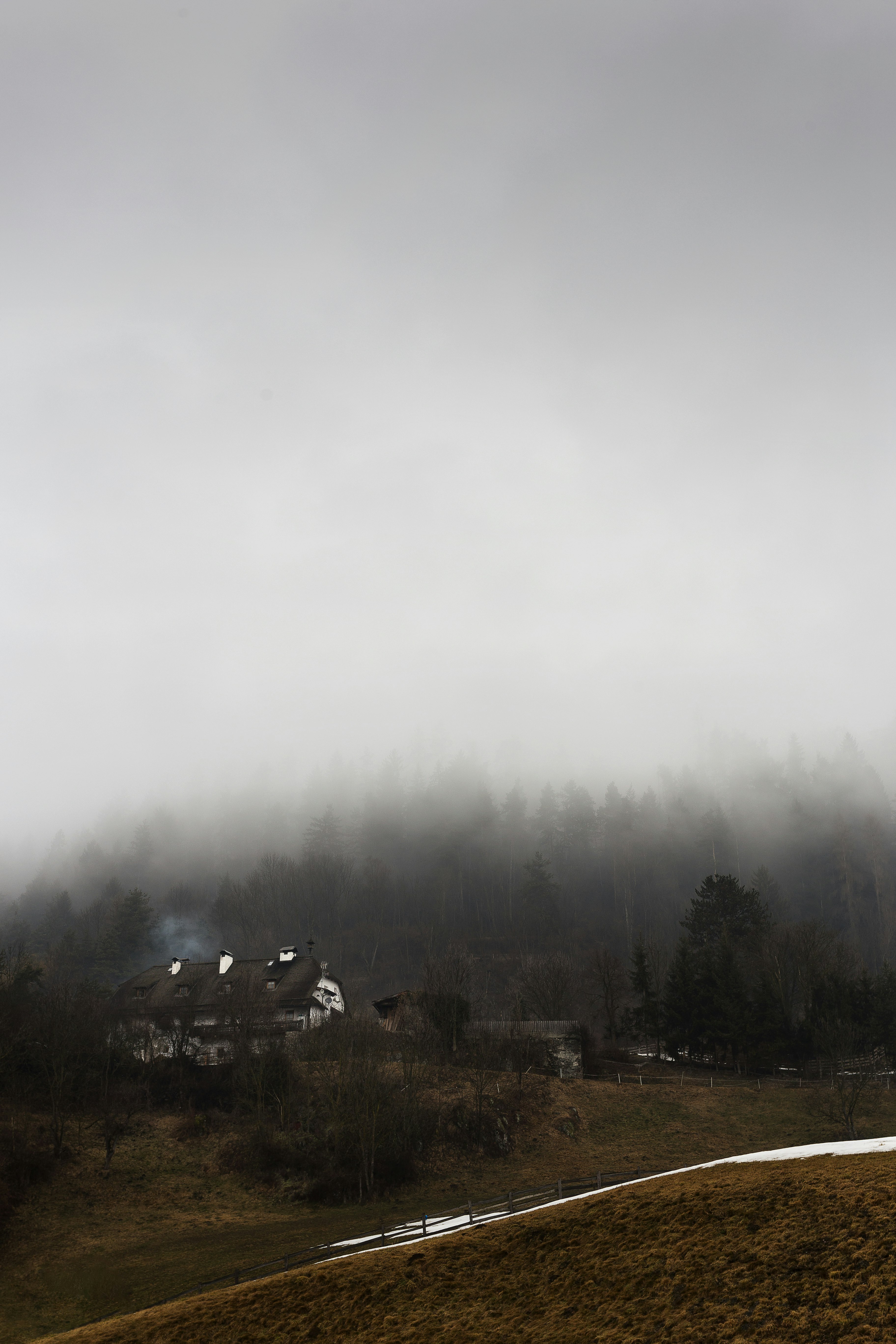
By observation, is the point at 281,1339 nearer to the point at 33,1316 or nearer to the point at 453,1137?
the point at 33,1316

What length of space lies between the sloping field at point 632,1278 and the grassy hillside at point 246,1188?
10.1 feet

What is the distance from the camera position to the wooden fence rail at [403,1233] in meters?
25.0

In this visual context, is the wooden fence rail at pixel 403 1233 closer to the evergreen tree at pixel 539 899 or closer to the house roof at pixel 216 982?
the house roof at pixel 216 982

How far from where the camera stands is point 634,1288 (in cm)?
1448

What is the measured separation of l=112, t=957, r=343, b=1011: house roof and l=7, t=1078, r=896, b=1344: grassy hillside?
794 inches

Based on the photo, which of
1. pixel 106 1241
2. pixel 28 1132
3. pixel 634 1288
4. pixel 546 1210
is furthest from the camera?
pixel 28 1132

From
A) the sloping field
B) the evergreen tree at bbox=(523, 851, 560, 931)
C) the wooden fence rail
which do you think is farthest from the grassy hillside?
the evergreen tree at bbox=(523, 851, 560, 931)

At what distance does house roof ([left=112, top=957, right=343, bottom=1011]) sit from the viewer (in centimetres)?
7212

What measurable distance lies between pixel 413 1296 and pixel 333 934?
95.3 meters

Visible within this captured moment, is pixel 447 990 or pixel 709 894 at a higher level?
pixel 709 894

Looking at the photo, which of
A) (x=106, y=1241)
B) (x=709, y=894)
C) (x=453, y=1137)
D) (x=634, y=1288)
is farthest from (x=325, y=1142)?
(x=709, y=894)

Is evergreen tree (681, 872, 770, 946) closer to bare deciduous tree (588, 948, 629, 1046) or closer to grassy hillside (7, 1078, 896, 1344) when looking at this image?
bare deciduous tree (588, 948, 629, 1046)

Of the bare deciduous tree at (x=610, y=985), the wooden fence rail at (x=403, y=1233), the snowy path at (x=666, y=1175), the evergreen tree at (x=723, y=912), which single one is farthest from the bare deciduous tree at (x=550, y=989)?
the snowy path at (x=666, y=1175)

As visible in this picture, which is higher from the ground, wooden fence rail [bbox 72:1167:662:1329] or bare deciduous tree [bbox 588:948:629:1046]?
bare deciduous tree [bbox 588:948:629:1046]
